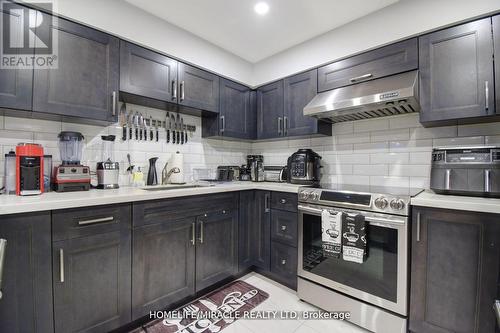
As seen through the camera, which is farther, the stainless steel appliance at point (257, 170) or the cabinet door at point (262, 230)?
the stainless steel appliance at point (257, 170)

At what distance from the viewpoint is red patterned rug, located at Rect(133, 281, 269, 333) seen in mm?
1578

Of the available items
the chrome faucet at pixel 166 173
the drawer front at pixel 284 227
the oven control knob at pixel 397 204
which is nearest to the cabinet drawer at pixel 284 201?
the drawer front at pixel 284 227

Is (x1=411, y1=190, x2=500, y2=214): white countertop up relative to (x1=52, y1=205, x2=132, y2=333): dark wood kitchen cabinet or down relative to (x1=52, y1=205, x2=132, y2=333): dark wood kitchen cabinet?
up

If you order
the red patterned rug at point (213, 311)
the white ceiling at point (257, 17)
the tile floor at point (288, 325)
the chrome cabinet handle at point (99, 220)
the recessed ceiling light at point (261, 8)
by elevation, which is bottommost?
the tile floor at point (288, 325)

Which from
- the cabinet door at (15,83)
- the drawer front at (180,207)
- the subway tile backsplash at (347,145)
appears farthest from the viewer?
the subway tile backsplash at (347,145)

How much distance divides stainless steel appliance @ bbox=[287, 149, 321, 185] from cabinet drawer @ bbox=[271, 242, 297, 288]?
2.28 ft

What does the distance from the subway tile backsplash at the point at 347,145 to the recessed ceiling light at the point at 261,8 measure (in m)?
1.26

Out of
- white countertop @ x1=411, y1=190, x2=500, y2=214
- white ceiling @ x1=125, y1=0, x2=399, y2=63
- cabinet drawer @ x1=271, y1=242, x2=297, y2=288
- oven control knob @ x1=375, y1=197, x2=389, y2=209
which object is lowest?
cabinet drawer @ x1=271, y1=242, x2=297, y2=288

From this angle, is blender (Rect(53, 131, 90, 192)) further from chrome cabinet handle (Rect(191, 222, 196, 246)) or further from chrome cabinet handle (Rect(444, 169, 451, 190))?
chrome cabinet handle (Rect(444, 169, 451, 190))

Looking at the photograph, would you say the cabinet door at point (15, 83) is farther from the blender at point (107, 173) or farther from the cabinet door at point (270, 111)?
the cabinet door at point (270, 111)

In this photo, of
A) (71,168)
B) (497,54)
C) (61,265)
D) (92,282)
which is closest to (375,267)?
(497,54)

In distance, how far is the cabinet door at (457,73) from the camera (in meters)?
1.46

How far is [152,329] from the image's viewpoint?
156cm

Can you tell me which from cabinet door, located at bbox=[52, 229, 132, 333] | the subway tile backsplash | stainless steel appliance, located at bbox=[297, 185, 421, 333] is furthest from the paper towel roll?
stainless steel appliance, located at bbox=[297, 185, 421, 333]
